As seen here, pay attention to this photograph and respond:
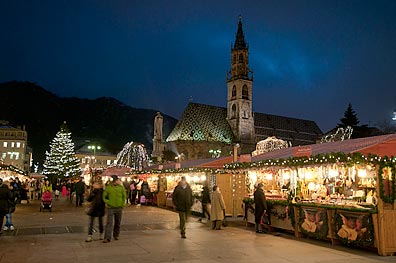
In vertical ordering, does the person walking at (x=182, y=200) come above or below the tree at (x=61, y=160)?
below

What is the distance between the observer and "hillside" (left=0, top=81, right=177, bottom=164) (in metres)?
135

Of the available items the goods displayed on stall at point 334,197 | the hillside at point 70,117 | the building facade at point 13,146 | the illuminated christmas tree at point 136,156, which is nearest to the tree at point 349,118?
the illuminated christmas tree at point 136,156

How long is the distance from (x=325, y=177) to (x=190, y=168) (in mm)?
8714

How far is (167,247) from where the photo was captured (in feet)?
33.7

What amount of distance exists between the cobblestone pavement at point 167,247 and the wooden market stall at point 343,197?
1.47ft

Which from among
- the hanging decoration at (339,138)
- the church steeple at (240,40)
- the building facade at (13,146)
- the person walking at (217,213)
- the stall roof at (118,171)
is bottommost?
the person walking at (217,213)

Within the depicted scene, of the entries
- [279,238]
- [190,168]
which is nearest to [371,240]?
[279,238]

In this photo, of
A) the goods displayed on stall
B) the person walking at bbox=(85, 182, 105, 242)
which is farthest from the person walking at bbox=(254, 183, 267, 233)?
the person walking at bbox=(85, 182, 105, 242)

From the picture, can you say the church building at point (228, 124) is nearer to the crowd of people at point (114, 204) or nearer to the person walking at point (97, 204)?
the crowd of people at point (114, 204)

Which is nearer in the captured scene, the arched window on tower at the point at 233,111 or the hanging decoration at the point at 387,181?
the hanging decoration at the point at 387,181

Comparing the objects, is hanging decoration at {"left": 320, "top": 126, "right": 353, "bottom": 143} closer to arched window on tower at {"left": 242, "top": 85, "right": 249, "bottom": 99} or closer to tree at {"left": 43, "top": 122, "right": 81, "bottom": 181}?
tree at {"left": 43, "top": 122, "right": 81, "bottom": 181}

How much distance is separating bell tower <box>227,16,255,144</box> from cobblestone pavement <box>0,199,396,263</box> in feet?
218

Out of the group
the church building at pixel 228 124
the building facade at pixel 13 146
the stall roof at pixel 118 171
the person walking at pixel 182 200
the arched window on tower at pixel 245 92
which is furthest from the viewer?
the building facade at pixel 13 146

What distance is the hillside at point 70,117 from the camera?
443 feet
